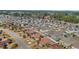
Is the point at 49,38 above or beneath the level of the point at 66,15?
beneath

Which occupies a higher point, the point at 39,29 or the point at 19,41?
the point at 39,29
